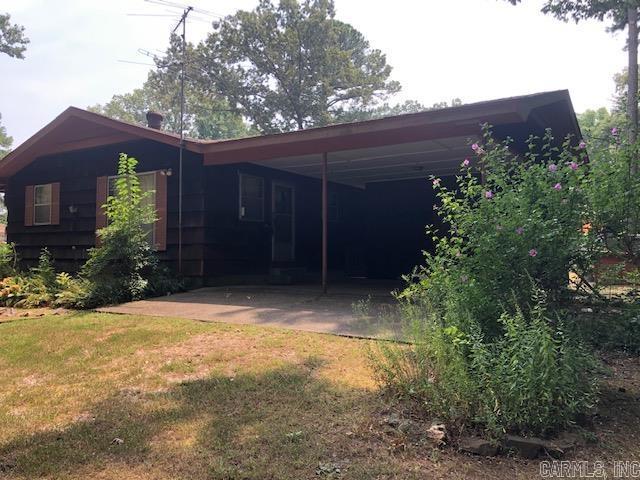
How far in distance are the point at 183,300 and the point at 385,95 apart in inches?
1086

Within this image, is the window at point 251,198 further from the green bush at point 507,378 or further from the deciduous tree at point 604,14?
the deciduous tree at point 604,14

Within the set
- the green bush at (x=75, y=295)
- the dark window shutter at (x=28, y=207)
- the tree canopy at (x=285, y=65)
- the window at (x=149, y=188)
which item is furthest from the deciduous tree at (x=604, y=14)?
the tree canopy at (x=285, y=65)

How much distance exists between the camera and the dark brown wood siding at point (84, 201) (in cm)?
912

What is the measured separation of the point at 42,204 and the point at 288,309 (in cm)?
875

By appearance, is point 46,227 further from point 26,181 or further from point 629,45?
point 629,45

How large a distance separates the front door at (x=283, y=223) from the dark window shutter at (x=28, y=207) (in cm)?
649

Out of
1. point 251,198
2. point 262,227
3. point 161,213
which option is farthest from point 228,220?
point 161,213

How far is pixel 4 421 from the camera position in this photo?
3064mm

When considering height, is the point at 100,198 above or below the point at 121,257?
above

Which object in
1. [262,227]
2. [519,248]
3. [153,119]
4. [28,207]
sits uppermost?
[153,119]

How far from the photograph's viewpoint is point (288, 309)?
20.8 feet

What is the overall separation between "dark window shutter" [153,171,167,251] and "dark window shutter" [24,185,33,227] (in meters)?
4.66

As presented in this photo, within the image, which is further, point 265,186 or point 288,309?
point 265,186

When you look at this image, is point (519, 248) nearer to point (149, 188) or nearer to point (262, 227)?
point (262, 227)
